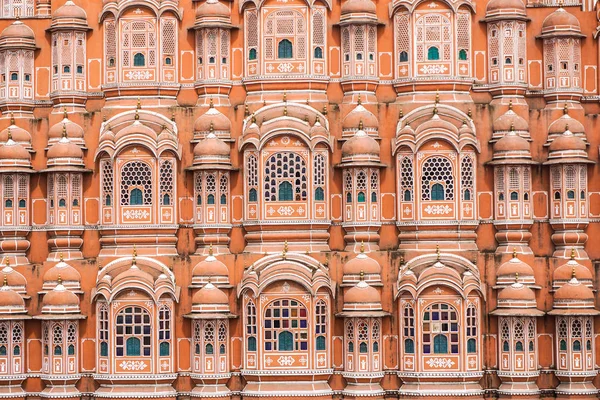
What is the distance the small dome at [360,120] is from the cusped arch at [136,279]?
785 cm

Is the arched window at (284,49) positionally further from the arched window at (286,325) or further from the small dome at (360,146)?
the arched window at (286,325)

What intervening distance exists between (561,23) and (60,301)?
19.5 meters

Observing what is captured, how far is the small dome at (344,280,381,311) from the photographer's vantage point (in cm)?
5353

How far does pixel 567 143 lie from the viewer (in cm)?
5444

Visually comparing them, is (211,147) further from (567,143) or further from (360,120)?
(567,143)

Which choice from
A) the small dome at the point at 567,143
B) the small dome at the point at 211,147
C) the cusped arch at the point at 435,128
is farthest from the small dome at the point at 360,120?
the small dome at the point at 567,143

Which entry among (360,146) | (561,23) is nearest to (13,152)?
(360,146)

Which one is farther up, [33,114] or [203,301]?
[33,114]

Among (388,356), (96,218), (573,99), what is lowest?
(388,356)

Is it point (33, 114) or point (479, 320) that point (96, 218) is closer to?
point (33, 114)

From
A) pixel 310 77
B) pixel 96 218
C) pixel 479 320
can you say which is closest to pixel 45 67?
pixel 96 218

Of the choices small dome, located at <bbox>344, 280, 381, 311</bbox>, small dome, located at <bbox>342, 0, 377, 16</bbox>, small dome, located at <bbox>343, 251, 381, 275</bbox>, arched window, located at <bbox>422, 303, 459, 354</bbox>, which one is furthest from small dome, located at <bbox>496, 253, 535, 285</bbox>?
small dome, located at <bbox>342, 0, 377, 16</bbox>

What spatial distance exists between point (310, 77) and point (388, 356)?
32.5 ft

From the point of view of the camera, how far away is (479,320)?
5397 centimetres
